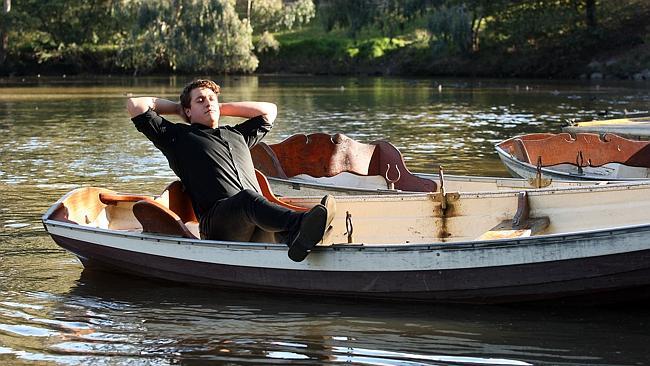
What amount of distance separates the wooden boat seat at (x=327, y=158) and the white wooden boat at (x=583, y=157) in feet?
7.61

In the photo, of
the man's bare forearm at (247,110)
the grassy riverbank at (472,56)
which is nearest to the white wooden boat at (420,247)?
the man's bare forearm at (247,110)

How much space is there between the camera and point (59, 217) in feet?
36.9

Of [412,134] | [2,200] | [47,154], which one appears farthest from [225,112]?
[412,134]

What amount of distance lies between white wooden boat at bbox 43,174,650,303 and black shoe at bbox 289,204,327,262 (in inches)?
10.5

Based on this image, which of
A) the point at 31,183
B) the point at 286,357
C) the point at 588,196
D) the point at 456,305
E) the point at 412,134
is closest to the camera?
the point at 286,357

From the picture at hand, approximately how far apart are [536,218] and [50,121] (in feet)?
82.3

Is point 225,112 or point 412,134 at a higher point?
point 225,112

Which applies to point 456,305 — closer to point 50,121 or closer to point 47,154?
point 47,154

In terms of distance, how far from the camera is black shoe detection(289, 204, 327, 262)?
9.30m

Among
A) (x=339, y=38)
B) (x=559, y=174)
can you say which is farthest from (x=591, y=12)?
(x=559, y=174)

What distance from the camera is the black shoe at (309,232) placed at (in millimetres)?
9297

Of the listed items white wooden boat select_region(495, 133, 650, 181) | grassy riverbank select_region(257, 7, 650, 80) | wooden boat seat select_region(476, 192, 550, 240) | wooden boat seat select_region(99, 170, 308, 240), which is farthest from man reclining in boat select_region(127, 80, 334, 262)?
grassy riverbank select_region(257, 7, 650, 80)

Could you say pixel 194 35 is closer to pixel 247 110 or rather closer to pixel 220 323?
pixel 247 110

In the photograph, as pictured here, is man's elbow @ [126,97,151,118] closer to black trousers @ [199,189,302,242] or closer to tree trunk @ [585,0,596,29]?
black trousers @ [199,189,302,242]
